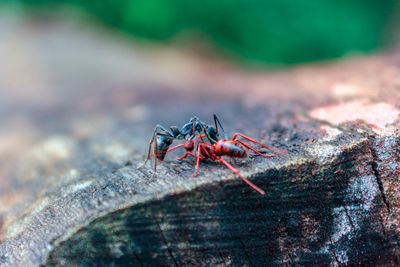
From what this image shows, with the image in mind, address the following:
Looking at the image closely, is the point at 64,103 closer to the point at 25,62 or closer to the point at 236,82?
the point at 25,62

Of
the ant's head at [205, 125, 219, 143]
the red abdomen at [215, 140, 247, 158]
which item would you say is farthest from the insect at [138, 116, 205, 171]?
the red abdomen at [215, 140, 247, 158]

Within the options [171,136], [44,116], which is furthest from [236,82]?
[171,136]

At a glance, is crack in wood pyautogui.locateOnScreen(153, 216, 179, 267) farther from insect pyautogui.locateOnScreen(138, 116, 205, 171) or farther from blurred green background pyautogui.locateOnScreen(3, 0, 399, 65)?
blurred green background pyautogui.locateOnScreen(3, 0, 399, 65)

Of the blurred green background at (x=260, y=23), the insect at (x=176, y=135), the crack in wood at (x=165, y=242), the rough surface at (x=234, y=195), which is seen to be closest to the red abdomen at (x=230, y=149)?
the rough surface at (x=234, y=195)

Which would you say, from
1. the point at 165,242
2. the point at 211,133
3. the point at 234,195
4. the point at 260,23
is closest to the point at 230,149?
the point at 234,195

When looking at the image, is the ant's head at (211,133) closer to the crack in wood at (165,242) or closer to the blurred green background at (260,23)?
the crack in wood at (165,242)

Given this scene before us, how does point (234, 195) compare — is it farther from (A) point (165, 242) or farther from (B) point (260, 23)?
(B) point (260, 23)
